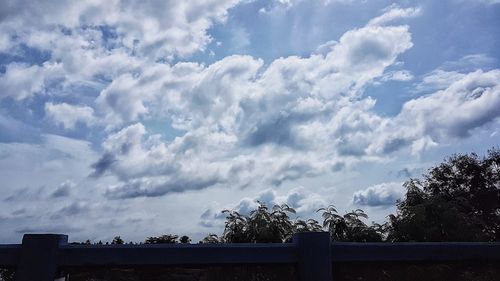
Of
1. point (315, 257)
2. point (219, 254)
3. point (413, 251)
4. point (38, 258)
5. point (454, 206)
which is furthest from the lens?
point (454, 206)

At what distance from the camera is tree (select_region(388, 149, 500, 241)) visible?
1595 cm

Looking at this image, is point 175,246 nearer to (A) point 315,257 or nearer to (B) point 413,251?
(A) point 315,257

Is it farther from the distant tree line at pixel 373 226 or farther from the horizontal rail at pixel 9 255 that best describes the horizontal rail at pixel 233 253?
the distant tree line at pixel 373 226

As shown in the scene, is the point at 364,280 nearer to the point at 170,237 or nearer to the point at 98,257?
the point at 98,257

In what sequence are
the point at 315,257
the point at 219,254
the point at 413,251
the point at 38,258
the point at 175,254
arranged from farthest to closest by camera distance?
the point at 413,251 < the point at 315,257 < the point at 219,254 < the point at 175,254 < the point at 38,258

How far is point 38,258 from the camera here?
219 inches

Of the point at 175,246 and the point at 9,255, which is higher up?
the point at 175,246

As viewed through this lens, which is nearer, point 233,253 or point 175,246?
point 175,246

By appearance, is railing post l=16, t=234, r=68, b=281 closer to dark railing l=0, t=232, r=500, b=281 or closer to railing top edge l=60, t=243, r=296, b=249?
dark railing l=0, t=232, r=500, b=281

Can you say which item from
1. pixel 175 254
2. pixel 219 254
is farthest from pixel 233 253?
pixel 175 254

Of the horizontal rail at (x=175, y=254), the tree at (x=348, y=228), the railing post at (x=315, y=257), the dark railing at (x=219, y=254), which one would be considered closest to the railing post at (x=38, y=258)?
the dark railing at (x=219, y=254)

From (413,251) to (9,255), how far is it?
19.1ft

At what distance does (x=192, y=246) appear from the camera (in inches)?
236

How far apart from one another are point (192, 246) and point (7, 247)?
2.41 m
